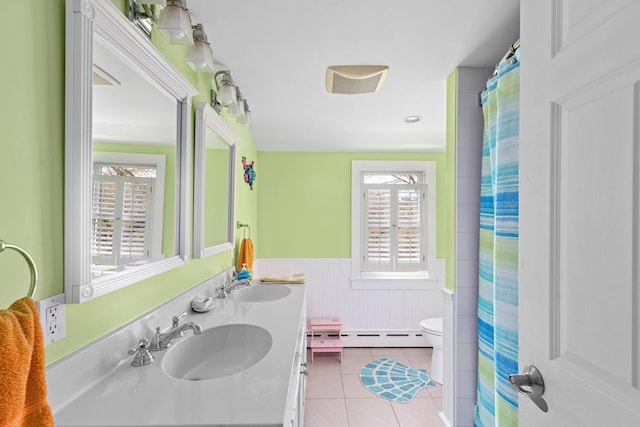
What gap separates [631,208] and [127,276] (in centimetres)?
124

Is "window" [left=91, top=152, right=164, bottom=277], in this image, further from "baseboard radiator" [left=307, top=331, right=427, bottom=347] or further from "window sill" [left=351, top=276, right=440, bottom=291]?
"baseboard radiator" [left=307, top=331, right=427, bottom=347]

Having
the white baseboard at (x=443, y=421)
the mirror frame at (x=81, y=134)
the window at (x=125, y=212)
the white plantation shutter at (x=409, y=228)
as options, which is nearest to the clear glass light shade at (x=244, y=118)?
the window at (x=125, y=212)

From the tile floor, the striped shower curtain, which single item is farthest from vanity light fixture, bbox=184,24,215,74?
the tile floor

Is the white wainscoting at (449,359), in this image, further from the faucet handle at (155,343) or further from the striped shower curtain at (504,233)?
the faucet handle at (155,343)

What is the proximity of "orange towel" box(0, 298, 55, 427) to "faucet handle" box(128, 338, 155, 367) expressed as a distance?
1.53ft

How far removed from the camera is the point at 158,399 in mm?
775

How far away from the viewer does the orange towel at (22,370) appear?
0.45m

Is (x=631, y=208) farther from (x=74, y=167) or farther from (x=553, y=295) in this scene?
(x=74, y=167)

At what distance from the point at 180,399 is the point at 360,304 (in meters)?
2.67

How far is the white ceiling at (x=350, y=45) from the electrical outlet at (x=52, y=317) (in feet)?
3.98

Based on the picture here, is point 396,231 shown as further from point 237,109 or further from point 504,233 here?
point 237,109

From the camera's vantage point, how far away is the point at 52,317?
0.72 meters

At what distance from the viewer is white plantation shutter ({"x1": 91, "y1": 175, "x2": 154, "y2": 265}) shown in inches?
34.8

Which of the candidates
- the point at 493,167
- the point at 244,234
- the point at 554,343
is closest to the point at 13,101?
the point at 554,343
